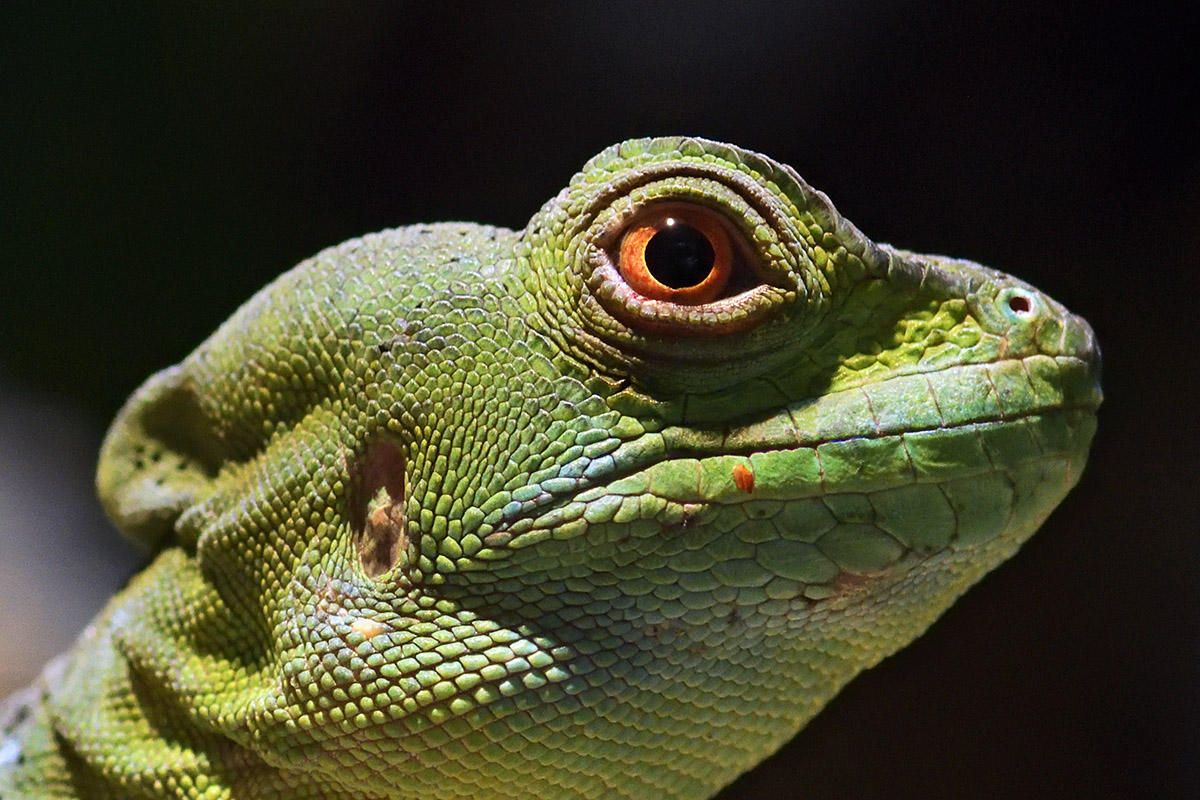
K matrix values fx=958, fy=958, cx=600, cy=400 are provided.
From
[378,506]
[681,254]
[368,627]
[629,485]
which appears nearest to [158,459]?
[378,506]

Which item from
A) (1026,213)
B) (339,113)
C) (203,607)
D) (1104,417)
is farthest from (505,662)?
(1104,417)

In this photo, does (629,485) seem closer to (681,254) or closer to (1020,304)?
(681,254)

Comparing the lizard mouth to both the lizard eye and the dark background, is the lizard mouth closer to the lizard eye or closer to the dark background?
the lizard eye

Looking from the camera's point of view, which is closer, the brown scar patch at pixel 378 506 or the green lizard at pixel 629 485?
the green lizard at pixel 629 485

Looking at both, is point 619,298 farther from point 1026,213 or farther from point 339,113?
point 339,113

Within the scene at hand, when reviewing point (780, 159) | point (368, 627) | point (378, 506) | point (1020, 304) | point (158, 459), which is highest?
point (780, 159)

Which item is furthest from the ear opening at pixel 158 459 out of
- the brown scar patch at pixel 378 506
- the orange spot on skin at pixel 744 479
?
the orange spot on skin at pixel 744 479

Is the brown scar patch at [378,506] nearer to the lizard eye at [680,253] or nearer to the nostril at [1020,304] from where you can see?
the lizard eye at [680,253]
